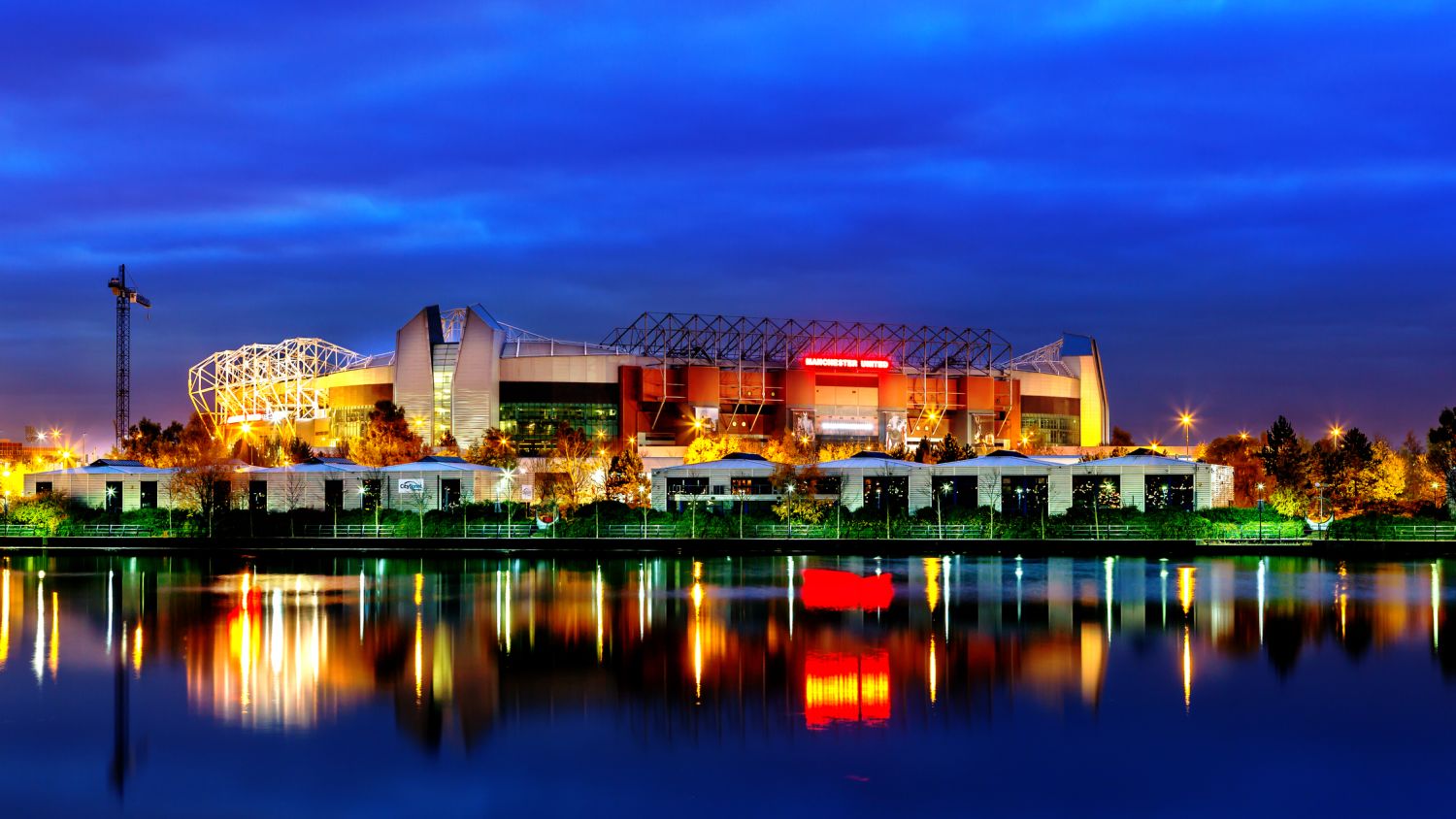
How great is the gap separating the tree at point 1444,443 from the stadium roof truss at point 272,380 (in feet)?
331

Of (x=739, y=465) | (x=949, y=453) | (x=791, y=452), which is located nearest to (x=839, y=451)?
(x=949, y=453)

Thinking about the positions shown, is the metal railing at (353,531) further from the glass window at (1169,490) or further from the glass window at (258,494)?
the glass window at (1169,490)

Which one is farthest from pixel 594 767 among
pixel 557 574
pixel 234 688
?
pixel 557 574

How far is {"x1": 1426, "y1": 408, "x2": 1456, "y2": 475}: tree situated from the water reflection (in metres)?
35.9

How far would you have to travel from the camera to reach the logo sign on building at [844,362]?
136750 mm

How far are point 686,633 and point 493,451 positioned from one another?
77.0 meters

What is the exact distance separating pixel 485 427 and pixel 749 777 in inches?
4153

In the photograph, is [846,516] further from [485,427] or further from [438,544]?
[485,427]

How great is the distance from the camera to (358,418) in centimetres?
13975

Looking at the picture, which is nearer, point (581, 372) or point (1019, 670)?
point (1019, 670)

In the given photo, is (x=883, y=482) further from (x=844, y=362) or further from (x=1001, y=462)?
(x=844, y=362)

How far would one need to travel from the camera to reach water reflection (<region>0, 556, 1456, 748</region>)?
2997 cm

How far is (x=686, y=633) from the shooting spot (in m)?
39.0

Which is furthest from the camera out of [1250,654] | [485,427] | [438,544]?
[485,427]
